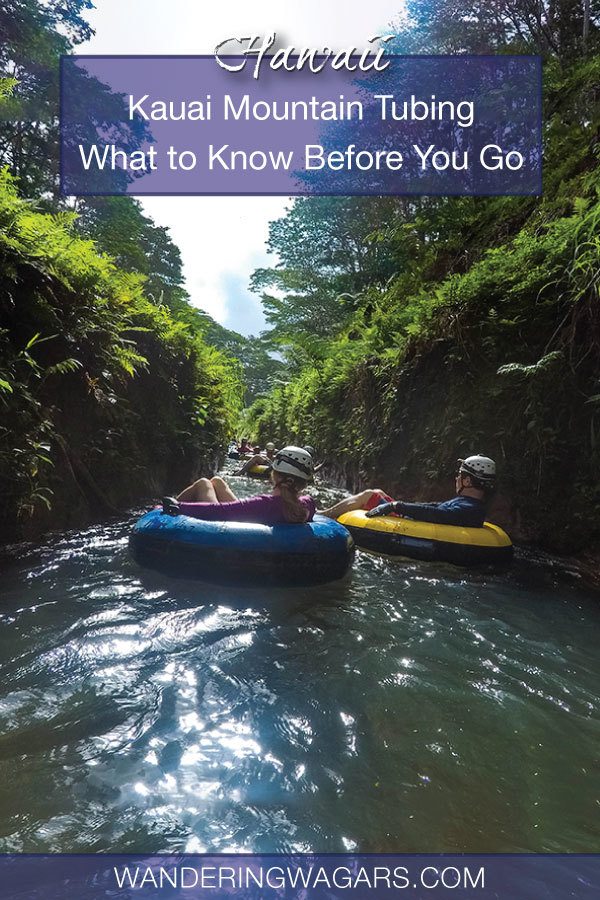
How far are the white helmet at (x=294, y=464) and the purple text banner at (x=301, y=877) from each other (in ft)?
11.3

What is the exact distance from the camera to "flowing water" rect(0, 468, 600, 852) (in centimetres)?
188

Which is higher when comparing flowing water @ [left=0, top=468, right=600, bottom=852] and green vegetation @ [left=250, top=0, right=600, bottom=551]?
green vegetation @ [left=250, top=0, right=600, bottom=551]

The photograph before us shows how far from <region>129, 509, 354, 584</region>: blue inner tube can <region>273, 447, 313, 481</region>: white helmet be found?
0.59m

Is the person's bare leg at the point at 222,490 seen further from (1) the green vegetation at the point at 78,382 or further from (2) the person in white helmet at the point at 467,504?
(2) the person in white helmet at the point at 467,504

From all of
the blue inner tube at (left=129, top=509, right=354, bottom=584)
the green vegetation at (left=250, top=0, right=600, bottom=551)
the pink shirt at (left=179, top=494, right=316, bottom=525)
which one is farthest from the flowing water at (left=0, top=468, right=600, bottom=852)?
the green vegetation at (left=250, top=0, right=600, bottom=551)

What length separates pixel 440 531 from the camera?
5559mm

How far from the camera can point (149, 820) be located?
6.11ft

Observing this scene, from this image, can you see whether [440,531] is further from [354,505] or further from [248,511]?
[248,511]

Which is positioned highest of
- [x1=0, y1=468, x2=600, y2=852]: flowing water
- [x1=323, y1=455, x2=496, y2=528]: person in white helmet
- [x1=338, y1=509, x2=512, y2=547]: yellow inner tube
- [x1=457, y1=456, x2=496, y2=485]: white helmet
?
[x1=457, y1=456, x2=496, y2=485]: white helmet

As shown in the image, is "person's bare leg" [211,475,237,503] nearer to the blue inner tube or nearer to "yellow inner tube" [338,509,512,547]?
the blue inner tube

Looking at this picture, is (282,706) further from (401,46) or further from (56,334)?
(401,46)

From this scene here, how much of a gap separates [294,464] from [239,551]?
112 centimetres

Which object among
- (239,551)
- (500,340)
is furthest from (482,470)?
(239,551)

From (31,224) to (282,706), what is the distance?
614 cm
